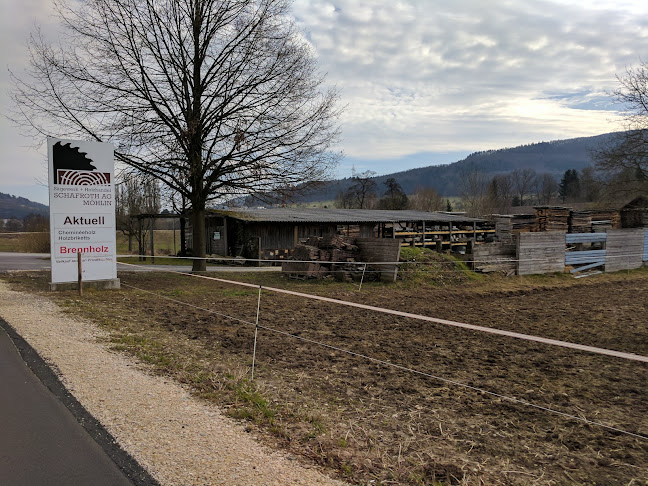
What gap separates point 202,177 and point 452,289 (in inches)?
420

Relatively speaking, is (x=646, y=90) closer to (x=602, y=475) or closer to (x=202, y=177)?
(x=202, y=177)

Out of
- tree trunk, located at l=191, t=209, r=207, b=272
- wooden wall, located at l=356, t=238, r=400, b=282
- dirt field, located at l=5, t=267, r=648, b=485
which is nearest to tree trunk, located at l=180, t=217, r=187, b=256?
tree trunk, located at l=191, t=209, r=207, b=272

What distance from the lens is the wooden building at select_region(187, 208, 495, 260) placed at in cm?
3081

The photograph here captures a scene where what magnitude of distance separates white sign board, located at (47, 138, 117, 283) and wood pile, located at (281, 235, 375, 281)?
23.7 ft

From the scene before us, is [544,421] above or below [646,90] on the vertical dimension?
below

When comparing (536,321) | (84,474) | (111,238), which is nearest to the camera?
(84,474)

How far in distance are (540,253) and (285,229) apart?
16380 millimetres

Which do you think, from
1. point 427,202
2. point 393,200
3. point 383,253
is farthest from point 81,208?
point 427,202

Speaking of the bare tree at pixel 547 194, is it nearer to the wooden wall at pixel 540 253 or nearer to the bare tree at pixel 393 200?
the bare tree at pixel 393 200

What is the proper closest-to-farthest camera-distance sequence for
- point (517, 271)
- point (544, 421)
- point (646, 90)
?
point (544, 421)
point (517, 271)
point (646, 90)

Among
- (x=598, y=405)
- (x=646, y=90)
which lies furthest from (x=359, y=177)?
(x=598, y=405)

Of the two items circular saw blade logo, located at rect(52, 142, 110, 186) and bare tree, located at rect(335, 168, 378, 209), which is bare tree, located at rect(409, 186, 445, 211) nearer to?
bare tree, located at rect(335, 168, 378, 209)

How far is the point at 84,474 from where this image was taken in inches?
139

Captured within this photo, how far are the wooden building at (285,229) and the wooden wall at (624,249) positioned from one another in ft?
28.3
